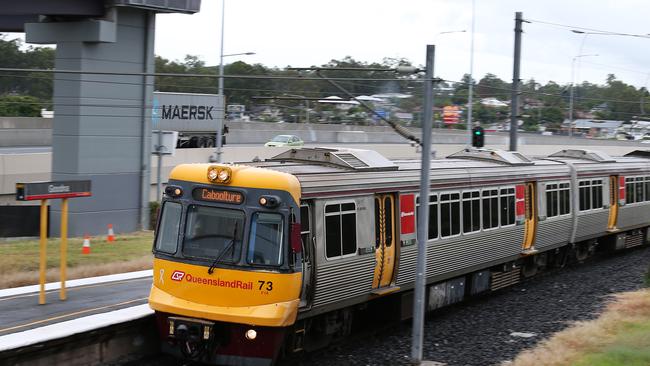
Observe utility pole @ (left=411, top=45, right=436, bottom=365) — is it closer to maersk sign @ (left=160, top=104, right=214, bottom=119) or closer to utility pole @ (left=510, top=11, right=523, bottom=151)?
utility pole @ (left=510, top=11, right=523, bottom=151)

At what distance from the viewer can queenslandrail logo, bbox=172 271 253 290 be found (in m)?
10.6

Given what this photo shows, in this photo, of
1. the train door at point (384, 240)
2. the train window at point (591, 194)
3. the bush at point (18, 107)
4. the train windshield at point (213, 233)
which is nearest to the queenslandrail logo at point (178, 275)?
the train windshield at point (213, 233)

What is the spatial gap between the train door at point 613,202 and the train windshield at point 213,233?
52.0 feet

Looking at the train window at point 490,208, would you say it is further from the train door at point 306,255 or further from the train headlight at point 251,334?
the train headlight at point 251,334

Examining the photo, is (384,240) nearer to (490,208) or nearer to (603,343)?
(603,343)

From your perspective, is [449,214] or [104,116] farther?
[104,116]

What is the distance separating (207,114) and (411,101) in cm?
1241

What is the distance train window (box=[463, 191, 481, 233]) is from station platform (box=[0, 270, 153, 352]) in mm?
5978

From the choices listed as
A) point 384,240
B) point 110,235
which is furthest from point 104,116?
point 384,240

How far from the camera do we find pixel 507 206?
17391 mm

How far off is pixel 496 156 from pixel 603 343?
6773 mm

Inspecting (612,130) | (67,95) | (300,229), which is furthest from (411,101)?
(612,130)

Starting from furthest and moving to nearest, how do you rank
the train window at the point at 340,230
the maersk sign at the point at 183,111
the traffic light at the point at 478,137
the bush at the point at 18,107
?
1. the bush at the point at 18,107
2. the maersk sign at the point at 183,111
3. the traffic light at the point at 478,137
4. the train window at the point at 340,230

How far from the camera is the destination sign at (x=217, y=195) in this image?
10.9m
